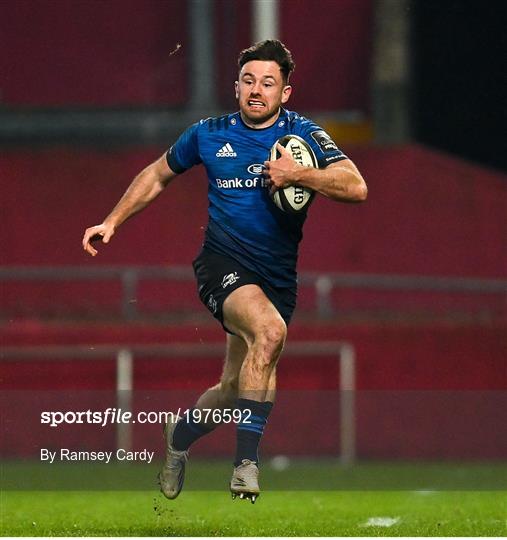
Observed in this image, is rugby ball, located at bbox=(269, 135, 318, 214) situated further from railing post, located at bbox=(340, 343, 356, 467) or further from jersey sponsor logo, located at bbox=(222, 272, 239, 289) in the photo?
railing post, located at bbox=(340, 343, 356, 467)

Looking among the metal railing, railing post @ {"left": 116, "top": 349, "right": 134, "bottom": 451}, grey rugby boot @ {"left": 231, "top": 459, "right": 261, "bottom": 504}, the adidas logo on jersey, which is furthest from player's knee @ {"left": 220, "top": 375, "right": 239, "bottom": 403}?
the metal railing

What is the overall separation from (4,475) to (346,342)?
3693 mm

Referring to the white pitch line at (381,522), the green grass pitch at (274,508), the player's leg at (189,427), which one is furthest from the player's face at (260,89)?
the white pitch line at (381,522)

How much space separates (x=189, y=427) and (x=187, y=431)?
3 centimetres

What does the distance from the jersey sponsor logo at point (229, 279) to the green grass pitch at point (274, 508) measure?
131 centimetres

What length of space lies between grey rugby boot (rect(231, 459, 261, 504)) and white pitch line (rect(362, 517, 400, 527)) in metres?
1.54

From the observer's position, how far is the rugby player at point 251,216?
30.5 ft

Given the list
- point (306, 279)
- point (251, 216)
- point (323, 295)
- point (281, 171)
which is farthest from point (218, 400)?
point (306, 279)

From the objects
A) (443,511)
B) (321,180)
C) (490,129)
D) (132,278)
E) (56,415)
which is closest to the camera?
(321,180)

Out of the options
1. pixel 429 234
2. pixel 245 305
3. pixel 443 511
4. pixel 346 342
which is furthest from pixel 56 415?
pixel 245 305

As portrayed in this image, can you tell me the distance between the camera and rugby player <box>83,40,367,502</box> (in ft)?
30.5

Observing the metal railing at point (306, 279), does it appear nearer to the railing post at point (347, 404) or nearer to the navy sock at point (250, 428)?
the railing post at point (347, 404)

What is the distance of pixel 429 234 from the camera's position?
62.5ft

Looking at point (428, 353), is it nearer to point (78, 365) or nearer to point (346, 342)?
point (346, 342)
